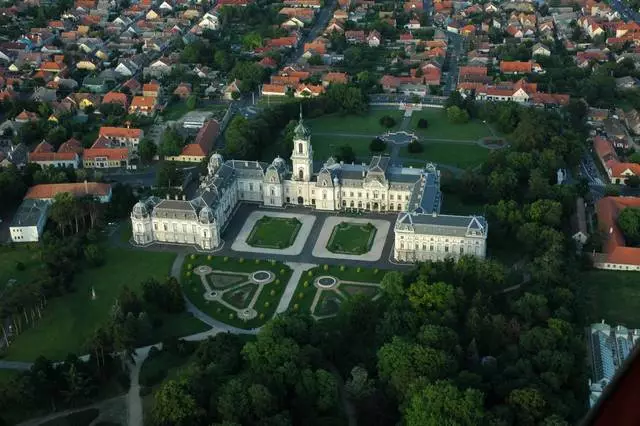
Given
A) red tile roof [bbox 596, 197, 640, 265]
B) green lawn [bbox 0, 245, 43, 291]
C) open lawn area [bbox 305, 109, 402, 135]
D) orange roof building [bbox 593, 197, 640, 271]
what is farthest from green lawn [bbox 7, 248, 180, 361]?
red tile roof [bbox 596, 197, 640, 265]

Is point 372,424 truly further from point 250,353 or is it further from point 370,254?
point 370,254

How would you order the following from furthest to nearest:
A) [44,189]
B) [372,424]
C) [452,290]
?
[44,189], [452,290], [372,424]

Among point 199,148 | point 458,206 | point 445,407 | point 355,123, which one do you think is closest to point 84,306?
point 199,148

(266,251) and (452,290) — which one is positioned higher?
(452,290)

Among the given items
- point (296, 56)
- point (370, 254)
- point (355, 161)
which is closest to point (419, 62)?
point (296, 56)

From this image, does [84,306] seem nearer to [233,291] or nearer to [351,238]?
[233,291]
